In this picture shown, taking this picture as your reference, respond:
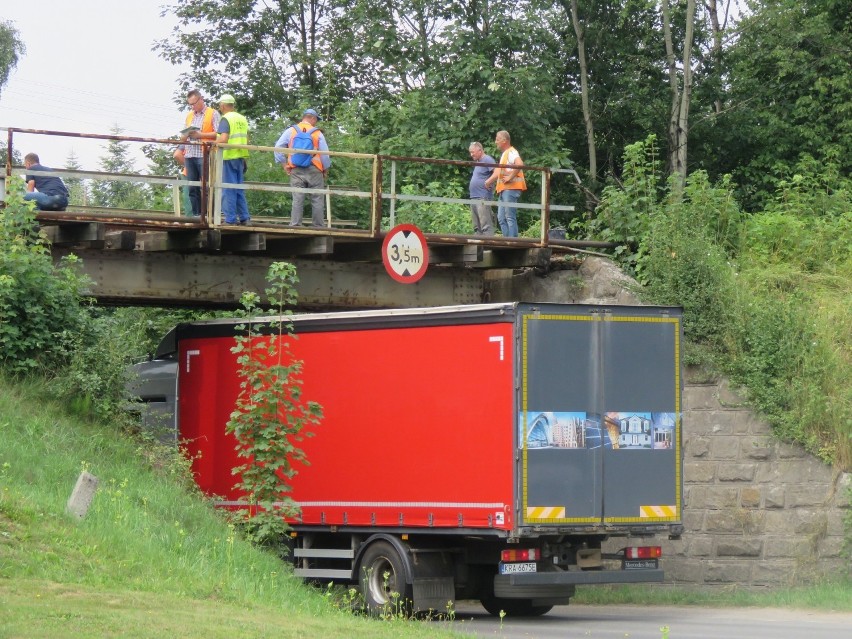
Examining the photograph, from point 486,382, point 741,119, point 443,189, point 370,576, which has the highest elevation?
point 741,119

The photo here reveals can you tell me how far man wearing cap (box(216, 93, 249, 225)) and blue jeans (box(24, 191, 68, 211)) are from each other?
7.63 ft


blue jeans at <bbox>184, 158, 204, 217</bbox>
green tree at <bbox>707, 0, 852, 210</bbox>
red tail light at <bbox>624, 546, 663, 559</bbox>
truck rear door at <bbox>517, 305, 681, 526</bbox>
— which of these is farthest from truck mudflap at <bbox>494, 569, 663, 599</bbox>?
green tree at <bbox>707, 0, 852, 210</bbox>

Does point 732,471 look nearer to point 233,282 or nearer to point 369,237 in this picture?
point 369,237

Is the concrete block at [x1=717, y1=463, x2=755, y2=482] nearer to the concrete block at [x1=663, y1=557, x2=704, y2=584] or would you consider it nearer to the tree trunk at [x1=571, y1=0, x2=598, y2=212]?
the concrete block at [x1=663, y1=557, x2=704, y2=584]

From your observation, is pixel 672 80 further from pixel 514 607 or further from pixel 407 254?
pixel 514 607

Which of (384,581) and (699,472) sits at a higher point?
(699,472)

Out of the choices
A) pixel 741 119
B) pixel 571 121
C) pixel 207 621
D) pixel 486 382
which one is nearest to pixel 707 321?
pixel 486 382

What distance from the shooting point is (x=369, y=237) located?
2133cm

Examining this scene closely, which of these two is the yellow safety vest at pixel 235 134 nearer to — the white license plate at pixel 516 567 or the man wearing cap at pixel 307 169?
the man wearing cap at pixel 307 169

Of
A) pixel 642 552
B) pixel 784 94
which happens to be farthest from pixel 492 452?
pixel 784 94

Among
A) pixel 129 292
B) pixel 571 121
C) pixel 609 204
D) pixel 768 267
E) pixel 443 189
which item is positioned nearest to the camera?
pixel 129 292

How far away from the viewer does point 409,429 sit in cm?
1619

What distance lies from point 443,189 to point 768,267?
846cm

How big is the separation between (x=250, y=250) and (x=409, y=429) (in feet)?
19.4
